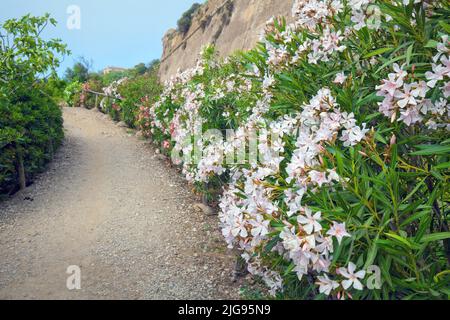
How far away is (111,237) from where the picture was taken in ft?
17.5

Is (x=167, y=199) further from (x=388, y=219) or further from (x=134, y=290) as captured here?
(x=388, y=219)

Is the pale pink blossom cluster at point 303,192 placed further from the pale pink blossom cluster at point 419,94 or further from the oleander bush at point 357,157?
the pale pink blossom cluster at point 419,94

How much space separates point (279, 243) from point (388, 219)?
0.89m

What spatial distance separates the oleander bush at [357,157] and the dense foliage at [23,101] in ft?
15.7

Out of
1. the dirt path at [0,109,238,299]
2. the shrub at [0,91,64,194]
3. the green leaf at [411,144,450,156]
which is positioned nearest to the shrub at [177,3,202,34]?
the shrub at [0,91,64,194]

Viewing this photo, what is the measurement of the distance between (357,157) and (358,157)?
0.02 m

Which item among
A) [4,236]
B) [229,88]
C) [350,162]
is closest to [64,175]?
[4,236]

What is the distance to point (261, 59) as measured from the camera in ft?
12.1

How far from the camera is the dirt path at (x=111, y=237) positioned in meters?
4.23

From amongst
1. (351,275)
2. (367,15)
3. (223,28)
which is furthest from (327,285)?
(223,28)

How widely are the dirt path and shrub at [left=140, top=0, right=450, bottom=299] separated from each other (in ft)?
4.52

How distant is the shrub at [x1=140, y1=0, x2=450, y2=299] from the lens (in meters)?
2.19

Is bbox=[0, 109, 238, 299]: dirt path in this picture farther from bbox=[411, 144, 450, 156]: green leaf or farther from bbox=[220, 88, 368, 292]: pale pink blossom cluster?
bbox=[411, 144, 450, 156]: green leaf

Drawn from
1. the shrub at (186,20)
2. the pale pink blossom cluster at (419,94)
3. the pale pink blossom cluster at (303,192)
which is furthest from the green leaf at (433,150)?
the shrub at (186,20)
